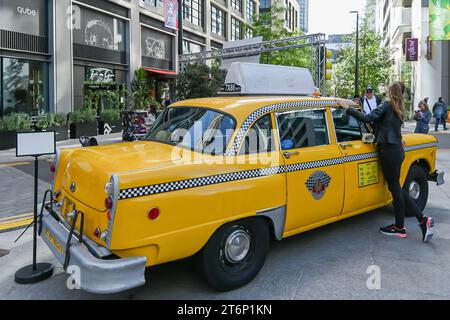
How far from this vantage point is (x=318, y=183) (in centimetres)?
452

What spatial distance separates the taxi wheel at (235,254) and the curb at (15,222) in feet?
10.6

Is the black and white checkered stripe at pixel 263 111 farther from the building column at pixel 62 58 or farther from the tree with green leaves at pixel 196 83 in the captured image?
the building column at pixel 62 58

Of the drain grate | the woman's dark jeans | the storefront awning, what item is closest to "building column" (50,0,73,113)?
the storefront awning

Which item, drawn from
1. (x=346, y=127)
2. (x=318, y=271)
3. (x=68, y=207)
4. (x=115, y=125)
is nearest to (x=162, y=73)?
(x=115, y=125)

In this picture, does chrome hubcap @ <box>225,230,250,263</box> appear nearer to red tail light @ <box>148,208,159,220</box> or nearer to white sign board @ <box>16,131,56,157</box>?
red tail light @ <box>148,208,159,220</box>

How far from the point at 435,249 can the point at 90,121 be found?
1676cm

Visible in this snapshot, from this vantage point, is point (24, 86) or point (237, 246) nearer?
point (237, 246)

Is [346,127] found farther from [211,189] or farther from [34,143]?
[34,143]

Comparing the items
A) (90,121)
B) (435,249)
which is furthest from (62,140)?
(435,249)

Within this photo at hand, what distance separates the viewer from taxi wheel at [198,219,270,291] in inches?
144

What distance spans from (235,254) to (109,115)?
1817 centimetres

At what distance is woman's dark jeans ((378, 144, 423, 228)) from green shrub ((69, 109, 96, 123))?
51.0ft
